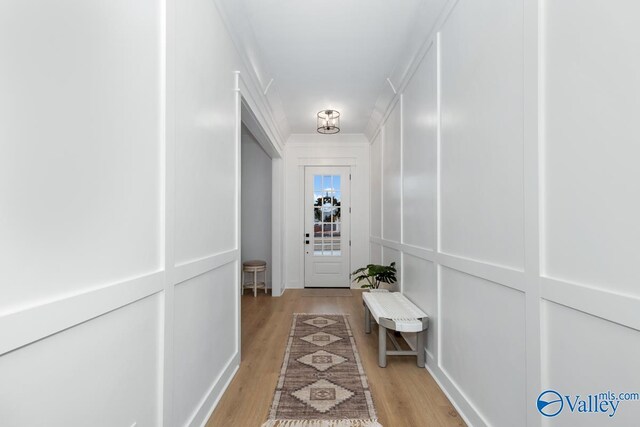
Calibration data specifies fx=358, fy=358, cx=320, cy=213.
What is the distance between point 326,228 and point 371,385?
3.81 m

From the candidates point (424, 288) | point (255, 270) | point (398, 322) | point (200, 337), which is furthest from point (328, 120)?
point (200, 337)

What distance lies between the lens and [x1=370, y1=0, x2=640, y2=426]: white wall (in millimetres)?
1009

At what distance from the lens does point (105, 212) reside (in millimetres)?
1119

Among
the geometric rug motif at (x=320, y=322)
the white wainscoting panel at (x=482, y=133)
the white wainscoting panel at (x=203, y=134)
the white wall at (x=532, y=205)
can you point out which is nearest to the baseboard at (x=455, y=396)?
the white wall at (x=532, y=205)

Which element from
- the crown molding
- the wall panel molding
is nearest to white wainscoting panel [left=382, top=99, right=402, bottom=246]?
the crown molding

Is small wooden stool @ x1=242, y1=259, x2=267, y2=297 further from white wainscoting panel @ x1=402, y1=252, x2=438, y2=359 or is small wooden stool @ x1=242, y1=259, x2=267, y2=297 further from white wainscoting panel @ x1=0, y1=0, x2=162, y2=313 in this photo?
white wainscoting panel @ x1=0, y1=0, x2=162, y2=313

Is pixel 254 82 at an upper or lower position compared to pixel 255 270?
upper

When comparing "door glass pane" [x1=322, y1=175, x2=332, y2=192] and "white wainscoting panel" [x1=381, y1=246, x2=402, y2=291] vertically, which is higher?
"door glass pane" [x1=322, y1=175, x2=332, y2=192]

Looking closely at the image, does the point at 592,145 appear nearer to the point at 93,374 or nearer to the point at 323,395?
the point at 93,374

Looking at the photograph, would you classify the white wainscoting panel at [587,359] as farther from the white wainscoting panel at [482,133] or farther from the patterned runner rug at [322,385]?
the patterned runner rug at [322,385]

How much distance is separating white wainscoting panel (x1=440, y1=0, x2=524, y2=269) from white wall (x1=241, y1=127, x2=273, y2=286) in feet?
13.2

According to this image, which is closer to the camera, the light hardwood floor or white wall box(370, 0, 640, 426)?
white wall box(370, 0, 640, 426)

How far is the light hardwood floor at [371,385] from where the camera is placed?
6.69 ft

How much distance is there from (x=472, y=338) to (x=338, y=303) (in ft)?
10.3
